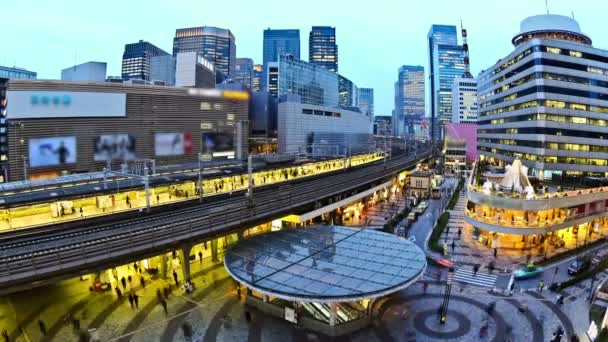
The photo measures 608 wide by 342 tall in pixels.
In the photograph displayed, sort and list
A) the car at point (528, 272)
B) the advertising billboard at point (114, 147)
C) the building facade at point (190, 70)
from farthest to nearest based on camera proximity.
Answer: the building facade at point (190, 70), the advertising billboard at point (114, 147), the car at point (528, 272)

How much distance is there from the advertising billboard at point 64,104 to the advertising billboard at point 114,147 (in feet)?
17.7

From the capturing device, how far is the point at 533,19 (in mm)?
103688

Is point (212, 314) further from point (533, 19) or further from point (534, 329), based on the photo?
point (533, 19)

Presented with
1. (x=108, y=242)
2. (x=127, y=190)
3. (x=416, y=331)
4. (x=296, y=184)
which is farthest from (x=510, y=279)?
(x=127, y=190)

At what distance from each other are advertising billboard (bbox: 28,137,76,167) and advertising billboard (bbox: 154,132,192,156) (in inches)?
731

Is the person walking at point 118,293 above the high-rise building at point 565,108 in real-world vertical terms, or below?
below

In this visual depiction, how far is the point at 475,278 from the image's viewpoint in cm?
3903

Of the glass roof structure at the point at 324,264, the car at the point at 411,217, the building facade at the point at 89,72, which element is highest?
the building facade at the point at 89,72

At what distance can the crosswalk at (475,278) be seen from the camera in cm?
3775

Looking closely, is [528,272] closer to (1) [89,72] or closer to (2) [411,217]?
(2) [411,217]

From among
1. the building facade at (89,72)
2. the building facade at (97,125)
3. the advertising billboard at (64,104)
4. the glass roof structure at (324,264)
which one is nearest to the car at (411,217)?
the glass roof structure at (324,264)

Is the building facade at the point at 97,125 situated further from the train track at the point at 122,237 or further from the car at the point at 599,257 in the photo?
the car at the point at 599,257

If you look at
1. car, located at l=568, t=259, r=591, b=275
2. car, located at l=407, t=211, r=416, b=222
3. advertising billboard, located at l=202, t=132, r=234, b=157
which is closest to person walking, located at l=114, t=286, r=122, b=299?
car, located at l=568, t=259, r=591, b=275

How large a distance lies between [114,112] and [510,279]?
78855 millimetres
